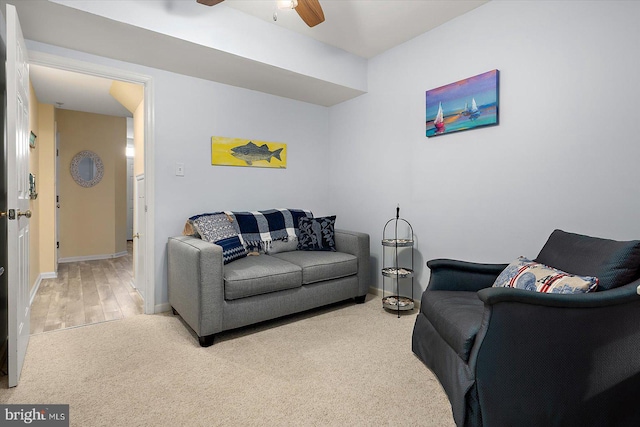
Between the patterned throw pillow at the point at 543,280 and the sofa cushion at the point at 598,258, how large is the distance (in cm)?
7

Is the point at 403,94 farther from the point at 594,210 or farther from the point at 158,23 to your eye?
the point at 158,23

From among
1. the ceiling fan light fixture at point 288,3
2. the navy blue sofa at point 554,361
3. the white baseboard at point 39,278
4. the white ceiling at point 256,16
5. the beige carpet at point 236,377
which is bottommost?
→ the beige carpet at point 236,377

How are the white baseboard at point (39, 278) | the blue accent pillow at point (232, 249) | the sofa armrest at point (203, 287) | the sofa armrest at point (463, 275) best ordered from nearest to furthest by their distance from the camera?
1. the sofa armrest at point (463, 275)
2. the sofa armrest at point (203, 287)
3. the blue accent pillow at point (232, 249)
4. the white baseboard at point (39, 278)

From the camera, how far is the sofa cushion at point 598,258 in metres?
1.52

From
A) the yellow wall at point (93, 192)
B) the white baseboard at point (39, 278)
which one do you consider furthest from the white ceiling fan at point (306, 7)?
the yellow wall at point (93, 192)

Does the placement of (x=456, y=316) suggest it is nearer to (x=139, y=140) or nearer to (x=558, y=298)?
(x=558, y=298)

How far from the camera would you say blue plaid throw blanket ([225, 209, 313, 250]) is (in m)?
3.16

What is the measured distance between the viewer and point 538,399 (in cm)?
141

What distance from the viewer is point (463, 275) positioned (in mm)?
2203

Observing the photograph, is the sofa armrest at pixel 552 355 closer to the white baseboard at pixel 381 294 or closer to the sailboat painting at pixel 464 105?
the sailboat painting at pixel 464 105

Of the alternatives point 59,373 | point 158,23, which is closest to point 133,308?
point 59,373

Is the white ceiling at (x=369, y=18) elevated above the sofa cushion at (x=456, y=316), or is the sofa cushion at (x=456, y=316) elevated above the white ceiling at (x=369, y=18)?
the white ceiling at (x=369, y=18)

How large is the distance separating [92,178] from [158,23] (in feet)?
14.5

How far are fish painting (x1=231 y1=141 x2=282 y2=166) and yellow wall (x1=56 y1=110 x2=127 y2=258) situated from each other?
366 centimetres
